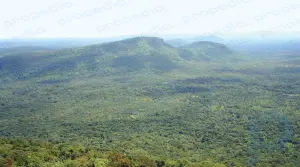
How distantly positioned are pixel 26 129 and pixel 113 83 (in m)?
70.5

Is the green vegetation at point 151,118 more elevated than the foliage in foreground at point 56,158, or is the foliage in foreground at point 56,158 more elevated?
the foliage in foreground at point 56,158

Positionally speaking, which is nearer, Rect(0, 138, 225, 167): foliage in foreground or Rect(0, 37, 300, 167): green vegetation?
Rect(0, 138, 225, 167): foliage in foreground

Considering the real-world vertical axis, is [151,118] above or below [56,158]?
below

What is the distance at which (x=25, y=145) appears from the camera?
143ft

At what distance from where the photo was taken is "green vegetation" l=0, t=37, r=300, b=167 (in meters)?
48.0

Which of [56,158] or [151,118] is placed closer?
[56,158]

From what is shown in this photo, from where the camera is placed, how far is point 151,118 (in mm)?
86375

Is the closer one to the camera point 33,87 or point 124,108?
point 124,108

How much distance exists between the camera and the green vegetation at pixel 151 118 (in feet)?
158

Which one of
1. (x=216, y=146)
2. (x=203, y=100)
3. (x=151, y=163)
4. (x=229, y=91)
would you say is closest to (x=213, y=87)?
(x=229, y=91)

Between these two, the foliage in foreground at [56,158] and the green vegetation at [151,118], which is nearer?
the foliage in foreground at [56,158]

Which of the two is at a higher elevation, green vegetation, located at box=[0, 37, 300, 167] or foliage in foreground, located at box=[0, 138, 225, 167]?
foliage in foreground, located at box=[0, 138, 225, 167]

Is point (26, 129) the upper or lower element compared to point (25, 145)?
lower

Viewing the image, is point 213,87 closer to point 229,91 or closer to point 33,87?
point 229,91
